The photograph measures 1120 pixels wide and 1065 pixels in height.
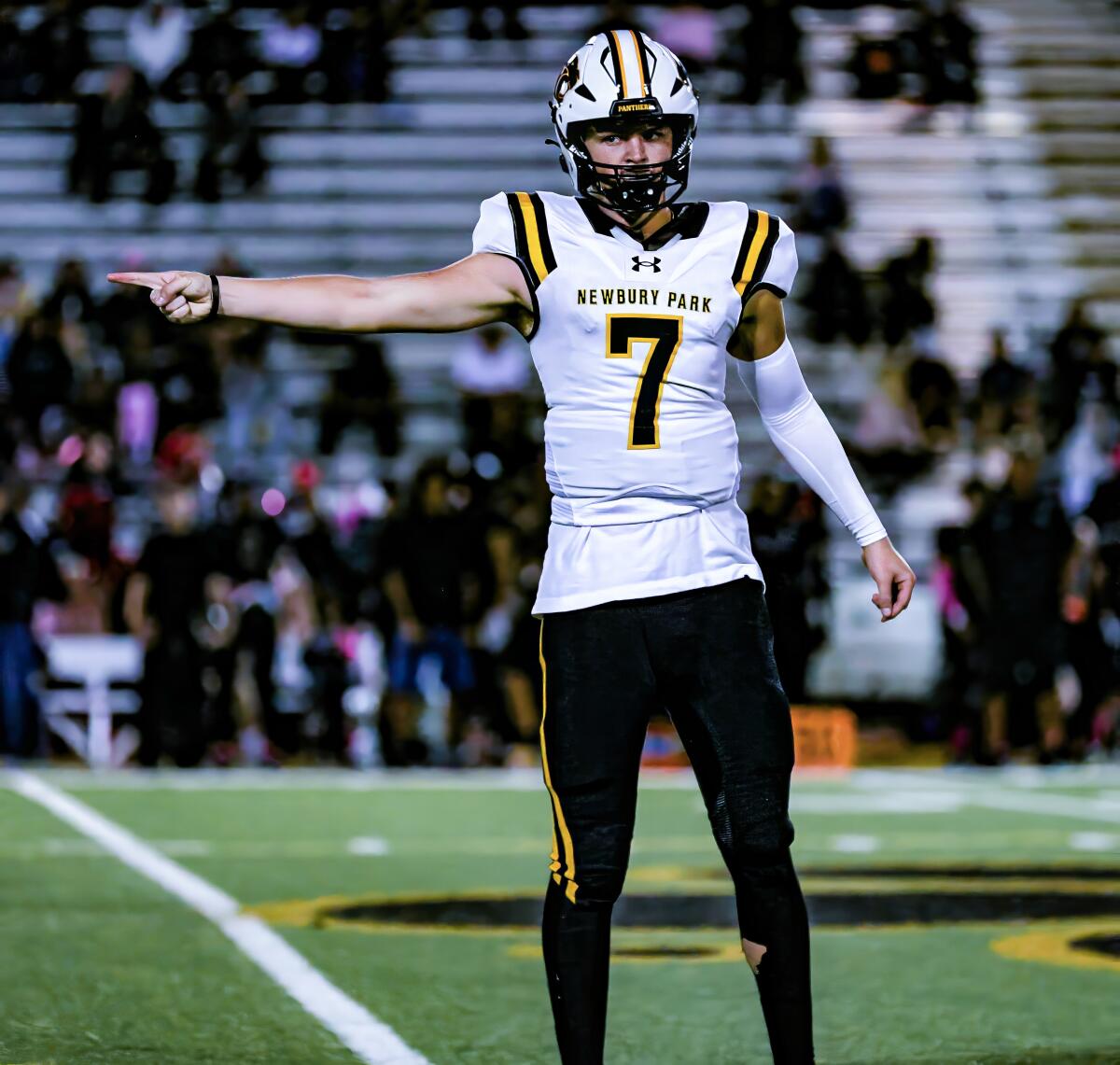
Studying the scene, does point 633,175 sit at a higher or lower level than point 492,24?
lower

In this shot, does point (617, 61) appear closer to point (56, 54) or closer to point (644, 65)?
point (644, 65)

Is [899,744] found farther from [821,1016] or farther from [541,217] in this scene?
[541,217]

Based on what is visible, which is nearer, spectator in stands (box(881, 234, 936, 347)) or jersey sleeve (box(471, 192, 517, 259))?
jersey sleeve (box(471, 192, 517, 259))

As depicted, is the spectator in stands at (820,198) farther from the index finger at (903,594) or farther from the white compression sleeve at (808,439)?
the index finger at (903,594)

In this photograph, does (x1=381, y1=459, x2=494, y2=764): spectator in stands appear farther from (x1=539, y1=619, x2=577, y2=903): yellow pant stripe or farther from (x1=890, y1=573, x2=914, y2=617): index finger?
(x1=539, y1=619, x2=577, y2=903): yellow pant stripe

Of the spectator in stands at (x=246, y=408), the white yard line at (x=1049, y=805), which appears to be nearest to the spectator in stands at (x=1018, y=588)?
the white yard line at (x=1049, y=805)

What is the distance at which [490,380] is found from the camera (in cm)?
1636

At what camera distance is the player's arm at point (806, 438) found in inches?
166

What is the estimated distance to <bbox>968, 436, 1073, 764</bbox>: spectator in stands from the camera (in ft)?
45.1

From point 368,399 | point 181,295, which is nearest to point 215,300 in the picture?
point 181,295

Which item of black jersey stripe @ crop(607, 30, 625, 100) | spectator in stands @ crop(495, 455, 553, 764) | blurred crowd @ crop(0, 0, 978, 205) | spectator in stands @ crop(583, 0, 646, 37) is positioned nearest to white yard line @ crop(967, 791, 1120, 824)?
spectator in stands @ crop(495, 455, 553, 764)

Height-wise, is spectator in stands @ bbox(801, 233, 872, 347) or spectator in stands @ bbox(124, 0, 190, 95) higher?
spectator in stands @ bbox(124, 0, 190, 95)

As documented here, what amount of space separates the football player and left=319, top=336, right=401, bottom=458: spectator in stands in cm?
1258

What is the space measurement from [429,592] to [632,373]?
9.83 meters
